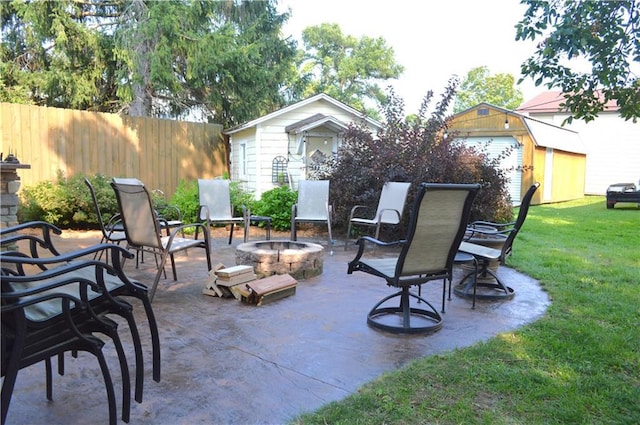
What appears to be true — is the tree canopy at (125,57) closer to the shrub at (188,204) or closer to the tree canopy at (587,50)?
the shrub at (188,204)

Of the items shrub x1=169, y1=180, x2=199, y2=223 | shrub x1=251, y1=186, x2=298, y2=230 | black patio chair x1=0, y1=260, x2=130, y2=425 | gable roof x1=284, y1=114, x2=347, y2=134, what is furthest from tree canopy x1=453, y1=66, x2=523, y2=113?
black patio chair x1=0, y1=260, x2=130, y2=425

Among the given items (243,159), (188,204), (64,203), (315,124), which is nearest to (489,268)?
(188,204)

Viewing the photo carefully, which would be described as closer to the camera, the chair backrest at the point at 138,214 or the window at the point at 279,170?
the chair backrest at the point at 138,214

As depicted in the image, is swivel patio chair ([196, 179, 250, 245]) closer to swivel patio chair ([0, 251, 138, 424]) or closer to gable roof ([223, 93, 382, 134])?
gable roof ([223, 93, 382, 134])

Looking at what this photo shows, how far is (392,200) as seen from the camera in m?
6.97

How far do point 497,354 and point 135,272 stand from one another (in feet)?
12.3

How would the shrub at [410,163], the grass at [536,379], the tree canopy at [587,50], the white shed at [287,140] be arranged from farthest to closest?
the white shed at [287,140] → the shrub at [410,163] → the tree canopy at [587,50] → the grass at [536,379]

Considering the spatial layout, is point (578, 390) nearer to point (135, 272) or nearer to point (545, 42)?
point (545, 42)

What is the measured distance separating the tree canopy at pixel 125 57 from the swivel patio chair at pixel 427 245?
30.7ft

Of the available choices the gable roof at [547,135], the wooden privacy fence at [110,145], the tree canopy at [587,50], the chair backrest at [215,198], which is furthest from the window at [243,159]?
the gable roof at [547,135]

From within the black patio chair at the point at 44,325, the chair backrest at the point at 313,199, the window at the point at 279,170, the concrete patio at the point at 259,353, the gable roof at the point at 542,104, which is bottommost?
the concrete patio at the point at 259,353

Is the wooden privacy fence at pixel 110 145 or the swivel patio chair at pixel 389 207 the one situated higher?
the wooden privacy fence at pixel 110 145

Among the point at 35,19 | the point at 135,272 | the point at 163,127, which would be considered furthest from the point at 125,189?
the point at 35,19

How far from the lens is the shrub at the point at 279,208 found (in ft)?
27.9
